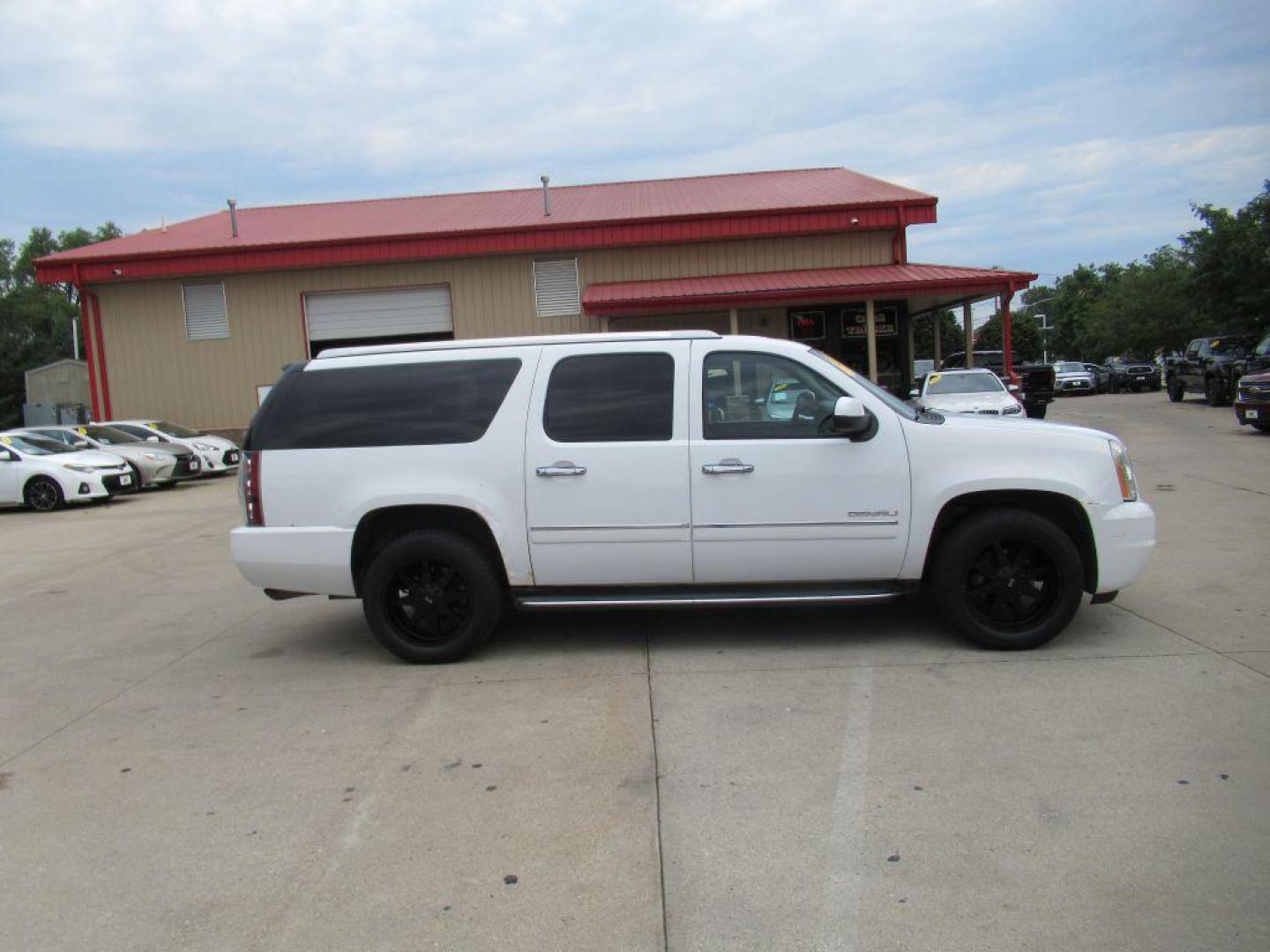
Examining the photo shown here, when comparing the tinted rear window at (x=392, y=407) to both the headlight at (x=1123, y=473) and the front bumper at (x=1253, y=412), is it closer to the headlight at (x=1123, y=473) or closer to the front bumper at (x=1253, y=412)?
the headlight at (x=1123, y=473)

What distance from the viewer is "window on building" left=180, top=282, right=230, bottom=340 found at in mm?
24438

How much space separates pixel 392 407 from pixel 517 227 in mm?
18018

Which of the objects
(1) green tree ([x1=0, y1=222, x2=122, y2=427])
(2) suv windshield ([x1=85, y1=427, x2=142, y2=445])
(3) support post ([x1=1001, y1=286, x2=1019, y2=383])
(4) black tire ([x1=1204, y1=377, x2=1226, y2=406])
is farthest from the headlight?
(1) green tree ([x1=0, y1=222, x2=122, y2=427])

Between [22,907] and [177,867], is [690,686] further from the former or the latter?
[22,907]

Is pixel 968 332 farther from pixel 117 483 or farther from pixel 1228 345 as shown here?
pixel 117 483

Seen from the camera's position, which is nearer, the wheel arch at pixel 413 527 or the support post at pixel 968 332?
the wheel arch at pixel 413 527

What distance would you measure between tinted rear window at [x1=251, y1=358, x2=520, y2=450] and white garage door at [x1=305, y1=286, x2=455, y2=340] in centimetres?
1854

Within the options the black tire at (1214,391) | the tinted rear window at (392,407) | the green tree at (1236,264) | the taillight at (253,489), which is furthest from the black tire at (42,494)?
the green tree at (1236,264)

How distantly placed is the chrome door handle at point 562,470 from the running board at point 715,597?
743 mm

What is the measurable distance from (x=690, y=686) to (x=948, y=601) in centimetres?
157

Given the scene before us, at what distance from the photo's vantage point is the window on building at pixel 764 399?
218 inches

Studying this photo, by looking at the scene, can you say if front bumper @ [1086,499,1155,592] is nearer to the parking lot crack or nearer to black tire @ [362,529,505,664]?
the parking lot crack

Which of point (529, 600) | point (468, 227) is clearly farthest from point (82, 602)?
point (468, 227)

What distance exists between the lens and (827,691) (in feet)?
16.3
